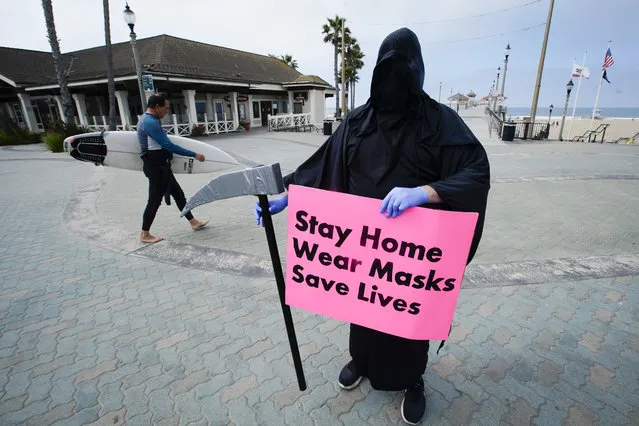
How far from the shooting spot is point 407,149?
148cm

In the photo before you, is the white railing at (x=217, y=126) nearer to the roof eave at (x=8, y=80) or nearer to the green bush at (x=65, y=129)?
the green bush at (x=65, y=129)

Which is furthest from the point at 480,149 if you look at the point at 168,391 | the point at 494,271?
the point at 494,271

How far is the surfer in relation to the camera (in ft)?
12.6

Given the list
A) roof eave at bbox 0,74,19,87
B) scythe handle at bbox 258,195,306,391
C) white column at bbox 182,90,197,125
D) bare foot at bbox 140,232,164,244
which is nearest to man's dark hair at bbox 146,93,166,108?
bare foot at bbox 140,232,164,244

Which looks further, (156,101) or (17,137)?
(17,137)

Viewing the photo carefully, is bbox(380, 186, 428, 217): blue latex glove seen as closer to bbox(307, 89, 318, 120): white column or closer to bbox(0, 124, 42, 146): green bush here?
bbox(0, 124, 42, 146): green bush

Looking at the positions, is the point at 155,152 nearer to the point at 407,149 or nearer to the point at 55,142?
the point at 407,149

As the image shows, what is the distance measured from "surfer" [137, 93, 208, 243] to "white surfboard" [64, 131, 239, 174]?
433 mm

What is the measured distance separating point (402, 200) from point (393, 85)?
55 cm

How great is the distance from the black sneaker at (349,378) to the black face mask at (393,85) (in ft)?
5.62

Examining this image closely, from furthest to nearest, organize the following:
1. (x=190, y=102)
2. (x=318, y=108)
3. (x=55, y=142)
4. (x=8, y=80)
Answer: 1. (x=318, y=108)
2. (x=8, y=80)
3. (x=190, y=102)
4. (x=55, y=142)

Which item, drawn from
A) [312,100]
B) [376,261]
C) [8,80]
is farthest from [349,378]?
[8,80]

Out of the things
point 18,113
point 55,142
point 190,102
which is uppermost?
point 190,102

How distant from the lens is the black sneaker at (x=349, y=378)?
2111mm
